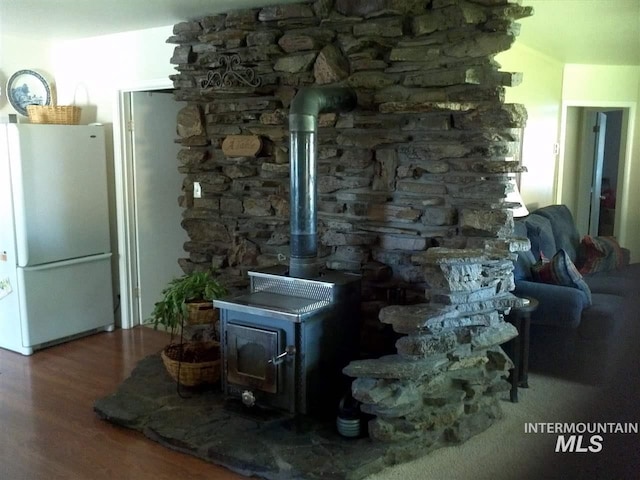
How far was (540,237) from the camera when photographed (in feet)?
14.3

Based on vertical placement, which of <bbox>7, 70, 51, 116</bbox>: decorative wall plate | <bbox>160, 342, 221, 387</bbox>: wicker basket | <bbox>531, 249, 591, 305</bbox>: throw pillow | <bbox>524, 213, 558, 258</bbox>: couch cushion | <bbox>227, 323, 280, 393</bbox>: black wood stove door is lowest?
<bbox>160, 342, 221, 387</bbox>: wicker basket

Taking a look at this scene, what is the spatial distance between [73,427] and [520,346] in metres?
2.35

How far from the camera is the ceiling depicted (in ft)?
10.5

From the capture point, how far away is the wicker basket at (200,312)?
345 cm

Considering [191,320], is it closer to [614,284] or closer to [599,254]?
[614,284]

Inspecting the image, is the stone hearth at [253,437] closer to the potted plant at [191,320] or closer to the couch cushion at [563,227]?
the potted plant at [191,320]

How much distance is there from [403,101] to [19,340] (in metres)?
2.92

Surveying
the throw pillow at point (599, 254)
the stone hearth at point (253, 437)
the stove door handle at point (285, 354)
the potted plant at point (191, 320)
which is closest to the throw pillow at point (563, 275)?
the throw pillow at point (599, 254)

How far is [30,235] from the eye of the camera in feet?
13.4

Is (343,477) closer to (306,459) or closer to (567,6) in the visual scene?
(306,459)

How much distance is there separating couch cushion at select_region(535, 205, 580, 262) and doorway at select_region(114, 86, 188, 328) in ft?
9.19

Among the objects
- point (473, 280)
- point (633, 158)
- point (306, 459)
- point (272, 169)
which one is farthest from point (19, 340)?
point (633, 158)

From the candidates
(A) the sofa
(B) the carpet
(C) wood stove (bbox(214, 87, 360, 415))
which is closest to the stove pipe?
(C) wood stove (bbox(214, 87, 360, 415))

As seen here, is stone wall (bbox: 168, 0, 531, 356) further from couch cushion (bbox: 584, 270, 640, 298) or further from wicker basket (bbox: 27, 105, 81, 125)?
wicker basket (bbox: 27, 105, 81, 125)
